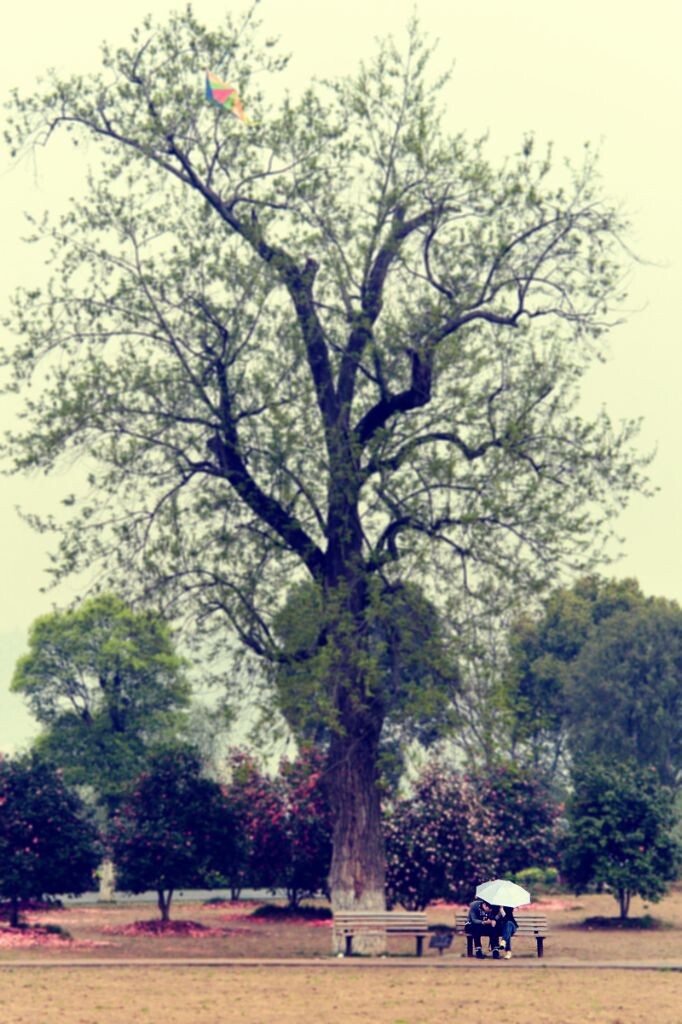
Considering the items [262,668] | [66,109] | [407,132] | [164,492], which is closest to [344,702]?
[262,668]

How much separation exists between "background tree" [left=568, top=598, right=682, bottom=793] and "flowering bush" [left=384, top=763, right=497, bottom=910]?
109ft

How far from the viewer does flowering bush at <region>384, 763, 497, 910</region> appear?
3375 cm

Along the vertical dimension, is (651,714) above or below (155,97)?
below

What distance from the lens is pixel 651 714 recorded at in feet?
221

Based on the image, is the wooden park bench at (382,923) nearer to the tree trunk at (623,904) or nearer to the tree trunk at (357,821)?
the tree trunk at (357,821)

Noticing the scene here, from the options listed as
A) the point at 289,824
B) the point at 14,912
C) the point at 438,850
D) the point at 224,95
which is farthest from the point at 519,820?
the point at 224,95

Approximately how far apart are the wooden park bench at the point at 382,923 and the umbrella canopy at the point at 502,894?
300 centimetres

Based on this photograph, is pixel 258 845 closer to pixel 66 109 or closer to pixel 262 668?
pixel 262 668

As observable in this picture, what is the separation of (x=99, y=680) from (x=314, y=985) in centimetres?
3920

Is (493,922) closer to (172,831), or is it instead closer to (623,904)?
(172,831)

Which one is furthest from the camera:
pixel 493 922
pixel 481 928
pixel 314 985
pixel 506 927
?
pixel 493 922

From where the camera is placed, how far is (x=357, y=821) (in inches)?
1162

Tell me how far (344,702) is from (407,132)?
11.6 meters

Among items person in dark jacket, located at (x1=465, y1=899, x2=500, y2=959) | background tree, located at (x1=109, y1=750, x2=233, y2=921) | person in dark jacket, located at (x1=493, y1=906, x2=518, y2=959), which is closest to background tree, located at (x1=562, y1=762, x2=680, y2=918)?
background tree, located at (x1=109, y1=750, x2=233, y2=921)
